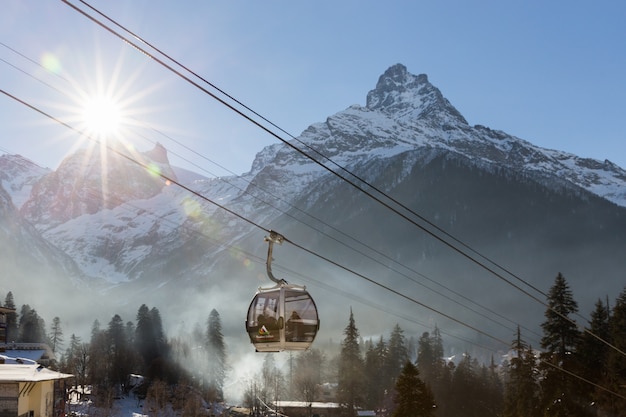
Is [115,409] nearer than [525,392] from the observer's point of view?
No

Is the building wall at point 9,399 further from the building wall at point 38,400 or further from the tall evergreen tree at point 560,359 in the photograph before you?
the tall evergreen tree at point 560,359

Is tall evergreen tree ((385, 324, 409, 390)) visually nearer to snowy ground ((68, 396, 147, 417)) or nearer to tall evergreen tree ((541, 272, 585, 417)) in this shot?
snowy ground ((68, 396, 147, 417))

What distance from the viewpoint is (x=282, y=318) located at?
2142 cm

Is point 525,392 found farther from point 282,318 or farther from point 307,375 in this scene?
point 307,375

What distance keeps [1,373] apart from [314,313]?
29.0 m

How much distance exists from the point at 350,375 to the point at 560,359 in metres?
50.9

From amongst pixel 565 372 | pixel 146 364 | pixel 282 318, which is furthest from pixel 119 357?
pixel 282 318

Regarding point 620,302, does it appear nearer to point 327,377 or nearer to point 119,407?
point 119,407

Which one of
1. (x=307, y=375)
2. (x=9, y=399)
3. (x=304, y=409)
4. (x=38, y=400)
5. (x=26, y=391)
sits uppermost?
(x=26, y=391)

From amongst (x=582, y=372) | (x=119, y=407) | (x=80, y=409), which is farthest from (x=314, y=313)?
(x=119, y=407)

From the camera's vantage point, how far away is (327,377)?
168 metres

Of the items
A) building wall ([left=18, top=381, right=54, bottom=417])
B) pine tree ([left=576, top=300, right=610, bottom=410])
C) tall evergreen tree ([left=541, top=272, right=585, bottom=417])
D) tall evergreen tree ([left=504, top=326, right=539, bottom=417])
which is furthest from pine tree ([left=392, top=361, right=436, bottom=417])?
building wall ([left=18, top=381, right=54, bottom=417])

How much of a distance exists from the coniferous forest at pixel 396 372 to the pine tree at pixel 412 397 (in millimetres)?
90

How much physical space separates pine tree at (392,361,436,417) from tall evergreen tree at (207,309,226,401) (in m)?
63.3
